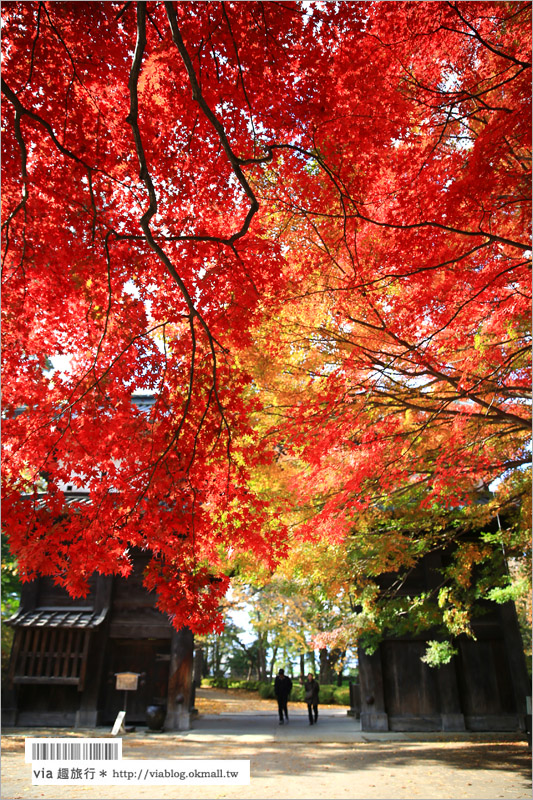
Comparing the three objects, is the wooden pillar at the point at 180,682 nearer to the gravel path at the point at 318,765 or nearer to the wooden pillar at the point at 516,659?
the gravel path at the point at 318,765

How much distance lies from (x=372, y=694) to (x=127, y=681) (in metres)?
5.30

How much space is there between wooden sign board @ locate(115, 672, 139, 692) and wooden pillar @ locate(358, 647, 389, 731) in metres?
4.92

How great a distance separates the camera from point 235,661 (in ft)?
92.1

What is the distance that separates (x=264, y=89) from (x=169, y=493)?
3.60m

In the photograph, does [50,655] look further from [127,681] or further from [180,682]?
[180,682]

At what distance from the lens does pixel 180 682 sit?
11.4 meters

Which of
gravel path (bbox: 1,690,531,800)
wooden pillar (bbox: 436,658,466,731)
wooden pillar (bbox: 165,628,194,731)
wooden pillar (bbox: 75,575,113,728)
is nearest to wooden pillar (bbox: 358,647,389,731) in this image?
gravel path (bbox: 1,690,531,800)

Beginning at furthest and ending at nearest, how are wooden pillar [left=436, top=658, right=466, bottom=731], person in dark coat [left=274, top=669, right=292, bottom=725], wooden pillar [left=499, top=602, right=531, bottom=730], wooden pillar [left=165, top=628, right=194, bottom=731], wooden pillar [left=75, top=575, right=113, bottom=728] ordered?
1. person in dark coat [left=274, top=669, right=292, bottom=725]
2. wooden pillar [left=75, top=575, right=113, bottom=728]
3. wooden pillar [left=165, top=628, right=194, bottom=731]
4. wooden pillar [left=436, top=658, right=466, bottom=731]
5. wooden pillar [left=499, top=602, right=531, bottom=730]

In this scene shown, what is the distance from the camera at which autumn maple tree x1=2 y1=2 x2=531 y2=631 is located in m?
4.23

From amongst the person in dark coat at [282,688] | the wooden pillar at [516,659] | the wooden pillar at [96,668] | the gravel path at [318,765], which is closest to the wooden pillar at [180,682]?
the gravel path at [318,765]

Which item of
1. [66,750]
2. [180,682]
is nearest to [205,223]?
[66,750]

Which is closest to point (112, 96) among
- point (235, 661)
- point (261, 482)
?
point (261, 482)

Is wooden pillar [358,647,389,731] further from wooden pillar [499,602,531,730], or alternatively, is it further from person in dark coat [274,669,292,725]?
wooden pillar [499,602,531,730]

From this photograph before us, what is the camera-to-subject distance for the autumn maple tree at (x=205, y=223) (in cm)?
423
